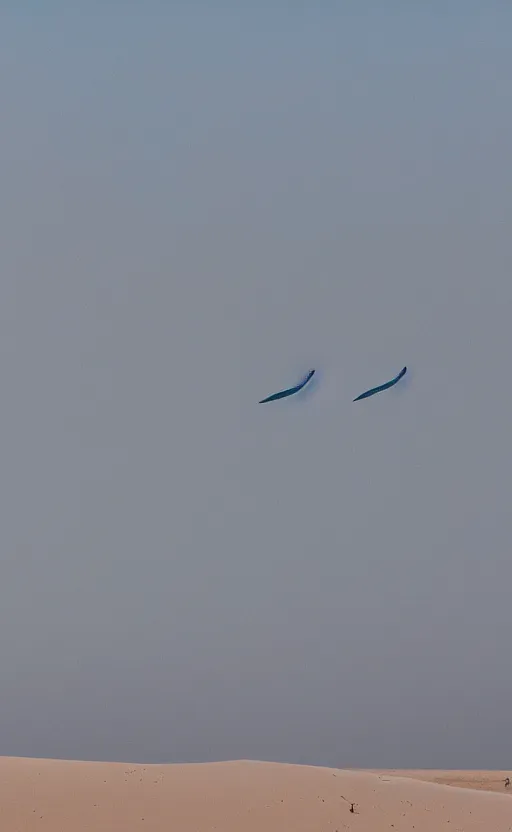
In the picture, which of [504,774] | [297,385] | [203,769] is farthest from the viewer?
[504,774]

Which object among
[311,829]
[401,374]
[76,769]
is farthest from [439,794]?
[401,374]

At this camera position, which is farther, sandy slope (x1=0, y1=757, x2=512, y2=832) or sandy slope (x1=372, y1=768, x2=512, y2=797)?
sandy slope (x1=372, y1=768, x2=512, y2=797)

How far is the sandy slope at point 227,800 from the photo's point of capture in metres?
10.2

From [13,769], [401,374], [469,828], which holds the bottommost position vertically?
[469,828]

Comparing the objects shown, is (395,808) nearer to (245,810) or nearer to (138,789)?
(245,810)

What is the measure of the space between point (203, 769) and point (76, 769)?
1394 mm

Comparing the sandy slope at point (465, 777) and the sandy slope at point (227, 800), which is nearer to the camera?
the sandy slope at point (227, 800)

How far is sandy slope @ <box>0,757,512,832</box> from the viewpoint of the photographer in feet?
33.4

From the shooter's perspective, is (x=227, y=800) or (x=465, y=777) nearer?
(x=227, y=800)

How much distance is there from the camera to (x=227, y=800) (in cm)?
1071

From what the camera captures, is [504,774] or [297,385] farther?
[504,774]

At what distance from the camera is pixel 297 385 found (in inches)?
520

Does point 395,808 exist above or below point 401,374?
below

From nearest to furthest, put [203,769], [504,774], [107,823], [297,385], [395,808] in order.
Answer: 1. [107,823]
2. [395,808]
3. [203,769]
4. [297,385]
5. [504,774]
